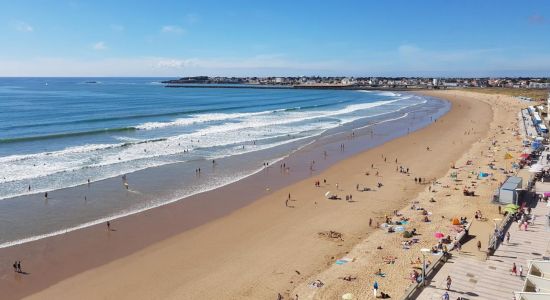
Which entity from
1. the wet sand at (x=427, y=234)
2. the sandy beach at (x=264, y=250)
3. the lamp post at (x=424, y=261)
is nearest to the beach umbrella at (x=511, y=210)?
the wet sand at (x=427, y=234)

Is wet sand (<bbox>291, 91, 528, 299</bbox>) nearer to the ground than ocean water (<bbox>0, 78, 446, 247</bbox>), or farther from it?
nearer to the ground

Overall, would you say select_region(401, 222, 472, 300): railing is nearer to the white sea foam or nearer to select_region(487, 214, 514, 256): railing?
select_region(487, 214, 514, 256): railing

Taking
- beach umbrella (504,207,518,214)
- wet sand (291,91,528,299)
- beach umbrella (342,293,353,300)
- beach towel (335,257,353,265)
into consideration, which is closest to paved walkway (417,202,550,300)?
wet sand (291,91,528,299)

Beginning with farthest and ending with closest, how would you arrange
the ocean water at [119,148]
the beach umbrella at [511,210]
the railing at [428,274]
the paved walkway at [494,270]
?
the ocean water at [119,148] < the beach umbrella at [511,210] < the paved walkway at [494,270] < the railing at [428,274]

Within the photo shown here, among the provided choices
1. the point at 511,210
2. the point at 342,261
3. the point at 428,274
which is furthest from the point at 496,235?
the point at 342,261

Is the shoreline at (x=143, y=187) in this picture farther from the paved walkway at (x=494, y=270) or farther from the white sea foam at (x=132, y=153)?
the paved walkway at (x=494, y=270)
